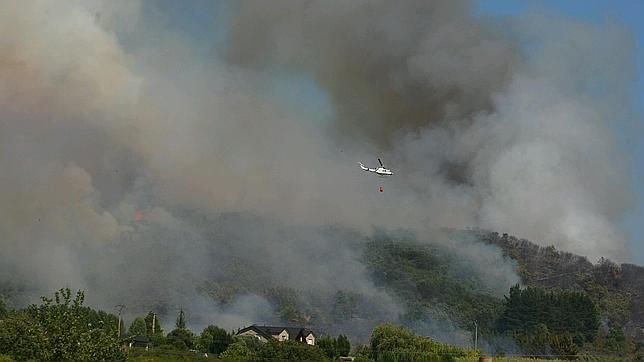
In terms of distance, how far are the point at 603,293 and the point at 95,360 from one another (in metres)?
73.3

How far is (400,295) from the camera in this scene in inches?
4451

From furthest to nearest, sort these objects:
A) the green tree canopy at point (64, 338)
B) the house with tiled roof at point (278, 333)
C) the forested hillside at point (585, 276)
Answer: the forested hillside at point (585, 276)
the house with tiled roof at point (278, 333)
the green tree canopy at point (64, 338)

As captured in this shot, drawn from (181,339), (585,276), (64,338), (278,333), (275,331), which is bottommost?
(64,338)

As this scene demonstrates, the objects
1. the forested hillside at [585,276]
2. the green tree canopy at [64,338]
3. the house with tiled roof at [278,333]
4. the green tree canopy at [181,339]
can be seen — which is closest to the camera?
the green tree canopy at [64,338]

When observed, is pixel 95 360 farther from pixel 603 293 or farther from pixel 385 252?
pixel 385 252

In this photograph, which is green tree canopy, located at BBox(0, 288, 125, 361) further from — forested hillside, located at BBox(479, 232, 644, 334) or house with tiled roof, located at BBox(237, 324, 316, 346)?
forested hillside, located at BBox(479, 232, 644, 334)

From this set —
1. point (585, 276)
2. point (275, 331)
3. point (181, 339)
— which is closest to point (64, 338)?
point (181, 339)

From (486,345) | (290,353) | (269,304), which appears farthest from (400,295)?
(290,353)

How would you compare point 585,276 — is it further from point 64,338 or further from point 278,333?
point 64,338

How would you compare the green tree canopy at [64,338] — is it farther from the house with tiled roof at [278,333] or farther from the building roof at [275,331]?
the building roof at [275,331]

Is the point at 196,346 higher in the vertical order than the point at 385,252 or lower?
lower

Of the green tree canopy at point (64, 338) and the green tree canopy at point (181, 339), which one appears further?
the green tree canopy at point (181, 339)

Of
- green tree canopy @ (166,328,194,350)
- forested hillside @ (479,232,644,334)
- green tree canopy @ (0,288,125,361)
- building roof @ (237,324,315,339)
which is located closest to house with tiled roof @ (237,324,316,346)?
building roof @ (237,324,315,339)

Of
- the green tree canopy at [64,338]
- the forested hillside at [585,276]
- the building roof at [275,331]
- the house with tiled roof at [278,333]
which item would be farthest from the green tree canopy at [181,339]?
the green tree canopy at [64,338]
